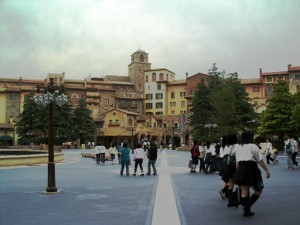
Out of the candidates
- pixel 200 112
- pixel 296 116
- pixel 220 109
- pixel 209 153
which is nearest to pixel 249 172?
pixel 209 153

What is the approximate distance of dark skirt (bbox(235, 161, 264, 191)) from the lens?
25.8 ft

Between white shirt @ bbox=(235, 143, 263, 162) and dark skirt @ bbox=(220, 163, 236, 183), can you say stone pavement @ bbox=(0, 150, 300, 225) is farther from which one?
white shirt @ bbox=(235, 143, 263, 162)

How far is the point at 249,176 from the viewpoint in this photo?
7.92 m

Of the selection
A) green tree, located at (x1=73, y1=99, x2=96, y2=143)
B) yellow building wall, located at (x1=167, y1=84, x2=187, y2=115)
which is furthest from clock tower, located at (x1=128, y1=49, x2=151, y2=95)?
green tree, located at (x1=73, y1=99, x2=96, y2=143)

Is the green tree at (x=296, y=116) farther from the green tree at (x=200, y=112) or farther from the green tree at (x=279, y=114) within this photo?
the green tree at (x=200, y=112)

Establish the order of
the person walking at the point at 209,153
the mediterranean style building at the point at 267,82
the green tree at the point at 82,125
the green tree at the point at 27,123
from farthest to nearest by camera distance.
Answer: the mediterranean style building at the point at 267,82 < the green tree at the point at 82,125 < the green tree at the point at 27,123 < the person walking at the point at 209,153

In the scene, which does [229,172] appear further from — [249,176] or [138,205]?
[138,205]

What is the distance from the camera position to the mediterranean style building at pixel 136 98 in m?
80.4

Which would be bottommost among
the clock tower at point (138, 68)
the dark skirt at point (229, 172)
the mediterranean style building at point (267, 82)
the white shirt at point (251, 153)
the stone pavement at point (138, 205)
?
the stone pavement at point (138, 205)

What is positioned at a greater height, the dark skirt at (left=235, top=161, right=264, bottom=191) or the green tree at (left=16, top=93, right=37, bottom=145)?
the green tree at (left=16, top=93, right=37, bottom=145)

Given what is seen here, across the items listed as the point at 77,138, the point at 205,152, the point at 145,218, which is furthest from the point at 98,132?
the point at 145,218

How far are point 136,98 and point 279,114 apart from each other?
51.9m

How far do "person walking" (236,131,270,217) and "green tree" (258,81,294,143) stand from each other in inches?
1604

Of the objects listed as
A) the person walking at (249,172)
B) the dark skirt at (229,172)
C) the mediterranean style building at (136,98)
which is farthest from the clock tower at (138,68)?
the person walking at (249,172)
